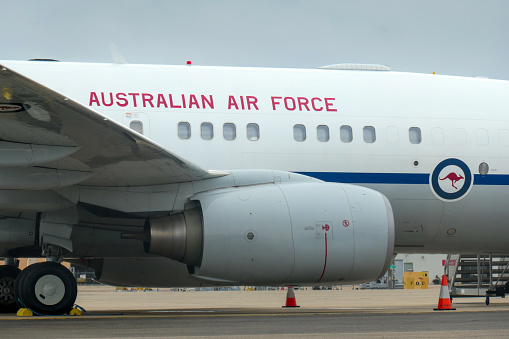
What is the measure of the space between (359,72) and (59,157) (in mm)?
6535

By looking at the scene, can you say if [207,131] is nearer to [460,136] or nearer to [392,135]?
[392,135]

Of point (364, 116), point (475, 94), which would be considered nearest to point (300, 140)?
point (364, 116)

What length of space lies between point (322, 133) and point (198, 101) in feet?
7.54

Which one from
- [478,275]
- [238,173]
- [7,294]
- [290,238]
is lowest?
[7,294]

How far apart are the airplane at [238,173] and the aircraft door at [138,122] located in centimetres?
2

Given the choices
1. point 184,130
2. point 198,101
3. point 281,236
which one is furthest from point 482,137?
point 184,130

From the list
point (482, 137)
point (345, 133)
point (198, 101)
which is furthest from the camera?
point (482, 137)

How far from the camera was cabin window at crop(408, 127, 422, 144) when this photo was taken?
47.2ft

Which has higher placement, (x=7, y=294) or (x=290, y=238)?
(x=290, y=238)

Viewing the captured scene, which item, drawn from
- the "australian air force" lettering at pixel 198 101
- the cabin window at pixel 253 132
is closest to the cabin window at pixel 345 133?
the "australian air force" lettering at pixel 198 101

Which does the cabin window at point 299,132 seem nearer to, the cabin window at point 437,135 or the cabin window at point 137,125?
the cabin window at point 437,135

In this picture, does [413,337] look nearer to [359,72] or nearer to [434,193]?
[434,193]

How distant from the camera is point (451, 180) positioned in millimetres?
14398

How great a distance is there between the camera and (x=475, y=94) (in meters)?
15.3
